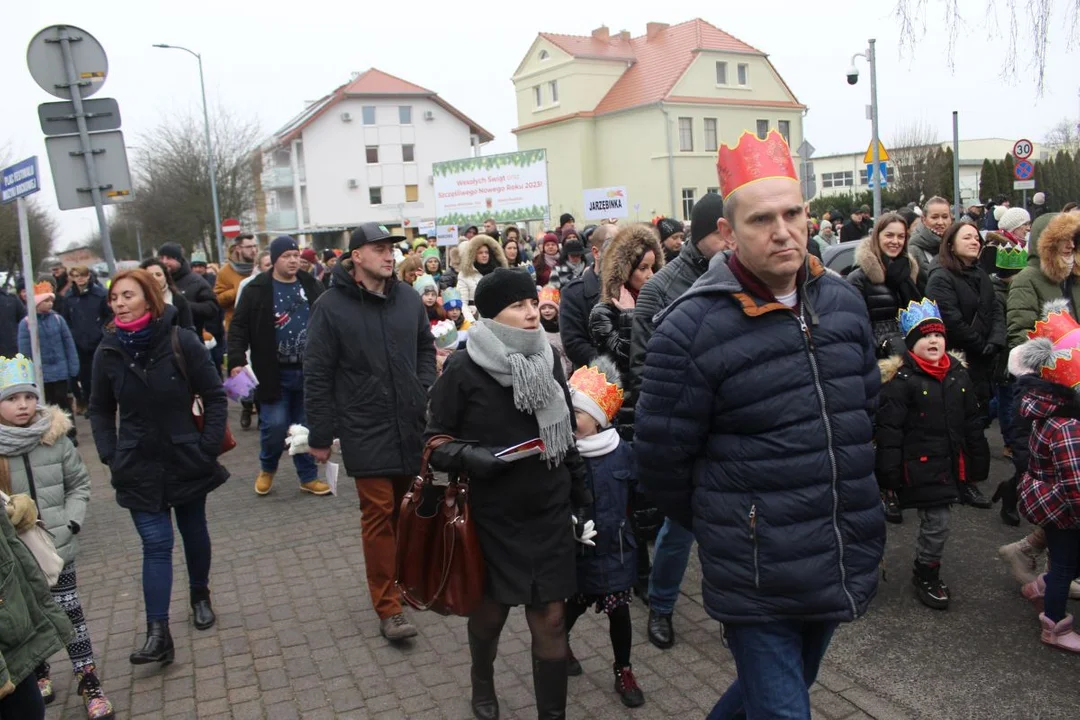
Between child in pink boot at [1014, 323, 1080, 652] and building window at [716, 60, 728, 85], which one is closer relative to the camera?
child in pink boot at [1014, 323, 1080, 652]

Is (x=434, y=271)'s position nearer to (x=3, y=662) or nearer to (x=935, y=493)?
(x=935, y=493)

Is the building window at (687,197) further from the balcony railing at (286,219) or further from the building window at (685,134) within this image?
the balcony railing at (286,219)

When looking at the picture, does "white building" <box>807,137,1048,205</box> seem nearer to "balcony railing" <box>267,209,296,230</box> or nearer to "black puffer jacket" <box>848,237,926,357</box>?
"balcony railing" <box>267,209,296,230</box>

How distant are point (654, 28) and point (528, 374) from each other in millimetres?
56147

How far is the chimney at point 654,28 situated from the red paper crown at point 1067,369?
54.8 meters

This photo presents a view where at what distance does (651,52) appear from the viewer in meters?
54.2

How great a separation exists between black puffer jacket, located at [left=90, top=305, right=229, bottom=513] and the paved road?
3.03 ft

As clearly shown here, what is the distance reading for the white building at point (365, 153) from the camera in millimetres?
61531

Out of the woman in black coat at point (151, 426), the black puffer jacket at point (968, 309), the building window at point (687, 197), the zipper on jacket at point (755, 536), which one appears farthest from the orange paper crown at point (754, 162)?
the building window at point (687, 197)

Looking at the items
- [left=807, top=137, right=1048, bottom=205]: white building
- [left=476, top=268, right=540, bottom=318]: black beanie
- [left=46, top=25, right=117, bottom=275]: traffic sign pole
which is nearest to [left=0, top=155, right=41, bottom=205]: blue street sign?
[left=46, top=25, right=117, bottom=275]: traffic sign pole

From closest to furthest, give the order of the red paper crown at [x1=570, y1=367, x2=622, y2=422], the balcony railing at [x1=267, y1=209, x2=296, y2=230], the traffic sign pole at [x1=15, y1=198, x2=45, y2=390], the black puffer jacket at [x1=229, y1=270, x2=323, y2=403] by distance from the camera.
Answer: the red paper crown at [x1=570, y1=367, x2=622, y2=422]
the traffic sign pole at [x1=15, y1=198, x2=45, y2=390]
the black puffer jacket at [x1=229, y1=270, x2=323, y2=403]
the balcony railing at [x1=267, y1=209, x2=296, y2=230]

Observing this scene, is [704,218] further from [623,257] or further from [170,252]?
[170,252]

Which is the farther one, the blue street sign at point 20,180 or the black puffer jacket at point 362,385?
the blue street sign at point 20,180

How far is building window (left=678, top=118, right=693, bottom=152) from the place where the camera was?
5003cm
